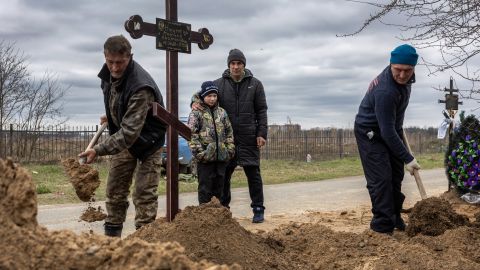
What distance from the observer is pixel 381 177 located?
5.77m

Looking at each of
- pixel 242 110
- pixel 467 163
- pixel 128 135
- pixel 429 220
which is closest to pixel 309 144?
pixel 467 163

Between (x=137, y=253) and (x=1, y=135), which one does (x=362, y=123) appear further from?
(x=1, y=135)

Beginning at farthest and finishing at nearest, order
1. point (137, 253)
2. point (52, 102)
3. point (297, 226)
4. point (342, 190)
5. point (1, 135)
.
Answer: point (52, 102) < point (1, 135) < point (342, 190) < point (297, 226) < point (137, 253)

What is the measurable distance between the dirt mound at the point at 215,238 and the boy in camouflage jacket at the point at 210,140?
205cm

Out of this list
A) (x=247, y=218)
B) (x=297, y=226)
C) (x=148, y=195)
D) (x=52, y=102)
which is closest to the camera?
(x=148, y=195)

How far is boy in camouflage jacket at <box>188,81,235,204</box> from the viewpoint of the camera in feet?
22.3

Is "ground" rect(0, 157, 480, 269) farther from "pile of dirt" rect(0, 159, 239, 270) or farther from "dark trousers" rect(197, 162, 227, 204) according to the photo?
"dark trousers" rect(197, 162, 227, 204)

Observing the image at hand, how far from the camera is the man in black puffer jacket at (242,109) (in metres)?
7.35

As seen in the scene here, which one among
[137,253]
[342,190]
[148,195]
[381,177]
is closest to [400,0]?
[381,177]

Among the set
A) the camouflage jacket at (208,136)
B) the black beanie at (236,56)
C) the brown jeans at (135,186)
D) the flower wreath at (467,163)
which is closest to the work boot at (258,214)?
the camouflage jacket at (208,136)

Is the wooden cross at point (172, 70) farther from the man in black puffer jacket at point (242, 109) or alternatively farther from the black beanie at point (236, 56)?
the man in black puffer jacket at point (242, 109)

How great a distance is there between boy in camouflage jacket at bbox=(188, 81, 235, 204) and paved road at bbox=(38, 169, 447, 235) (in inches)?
46.1

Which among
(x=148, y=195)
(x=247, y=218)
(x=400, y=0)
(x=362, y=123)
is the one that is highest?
(x=400, y=0)

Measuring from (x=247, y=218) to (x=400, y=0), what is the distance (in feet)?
11.8
